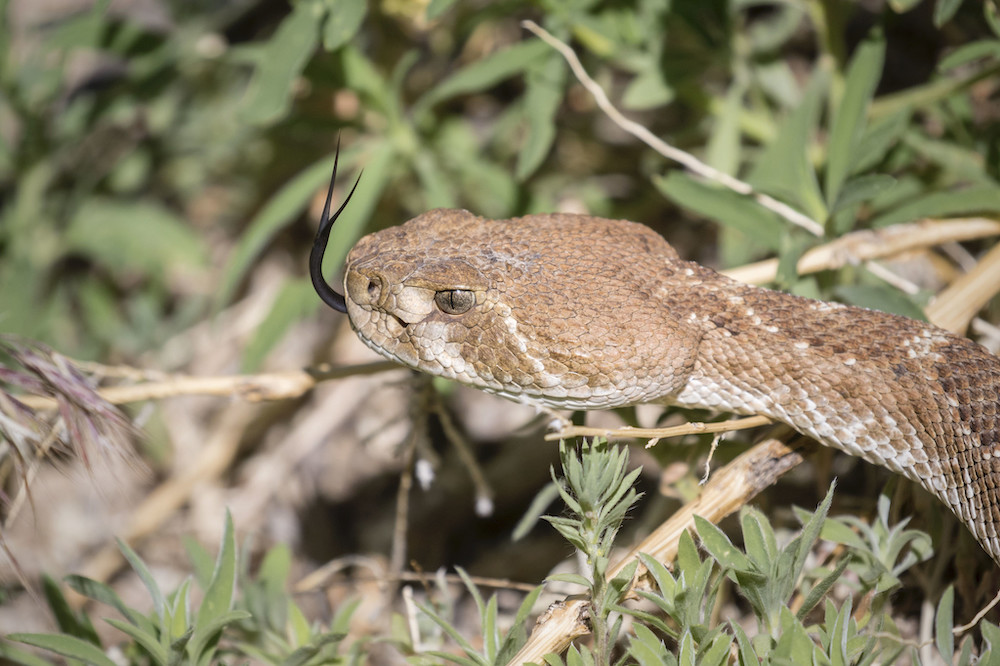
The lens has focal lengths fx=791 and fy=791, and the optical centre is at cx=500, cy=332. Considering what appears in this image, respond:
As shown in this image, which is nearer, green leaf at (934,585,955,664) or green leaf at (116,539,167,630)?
green leaf at (934,585,955,664)

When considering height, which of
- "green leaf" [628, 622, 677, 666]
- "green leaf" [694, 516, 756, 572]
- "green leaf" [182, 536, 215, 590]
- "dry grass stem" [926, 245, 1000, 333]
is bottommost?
"green leaf" [182, 536, 215, 590]

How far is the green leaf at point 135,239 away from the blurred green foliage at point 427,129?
0.02m

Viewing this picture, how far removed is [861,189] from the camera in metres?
2.95

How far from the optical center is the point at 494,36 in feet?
17.1

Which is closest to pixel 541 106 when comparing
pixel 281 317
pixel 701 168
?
pixel 701 168

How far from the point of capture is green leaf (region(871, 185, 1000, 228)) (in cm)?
308

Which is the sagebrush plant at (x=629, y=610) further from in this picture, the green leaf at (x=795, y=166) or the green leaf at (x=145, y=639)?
the green leaf at (x=795, y=166)

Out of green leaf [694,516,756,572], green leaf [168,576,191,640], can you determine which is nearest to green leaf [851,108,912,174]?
green leaf [694,516,756,572]

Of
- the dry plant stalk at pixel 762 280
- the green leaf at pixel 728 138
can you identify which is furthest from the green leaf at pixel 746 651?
the green leaf at pixel 728 138

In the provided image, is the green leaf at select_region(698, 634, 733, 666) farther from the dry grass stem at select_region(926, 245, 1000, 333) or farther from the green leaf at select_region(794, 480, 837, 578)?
the dry grass stem at select_region(926, 245, 1000, 333)

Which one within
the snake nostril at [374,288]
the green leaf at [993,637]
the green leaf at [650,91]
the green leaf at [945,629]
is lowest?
the green leaf at [945,629]

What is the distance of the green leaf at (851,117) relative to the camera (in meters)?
3.12

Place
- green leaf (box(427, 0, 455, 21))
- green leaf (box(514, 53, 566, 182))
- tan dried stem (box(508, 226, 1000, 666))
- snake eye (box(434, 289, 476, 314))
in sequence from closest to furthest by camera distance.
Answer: tan dried stem (box(508, 226, 1000, 666)) < snake eye (box(434, 289, 476, 314)) < green leaf (box(427, 0, 455, 21)) < green leaf (box(514, 53, 566, 182))

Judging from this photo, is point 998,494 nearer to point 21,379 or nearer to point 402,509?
point 402,509
